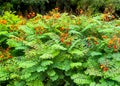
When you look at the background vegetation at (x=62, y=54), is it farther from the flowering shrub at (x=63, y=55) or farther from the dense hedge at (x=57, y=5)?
the dense hedge at (x=57, y=5)

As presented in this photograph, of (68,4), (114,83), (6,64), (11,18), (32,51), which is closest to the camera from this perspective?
(114,83)

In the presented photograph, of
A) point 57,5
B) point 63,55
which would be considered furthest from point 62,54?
point 57,5

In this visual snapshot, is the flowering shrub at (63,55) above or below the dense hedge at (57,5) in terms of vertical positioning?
above

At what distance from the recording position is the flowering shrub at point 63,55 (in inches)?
203

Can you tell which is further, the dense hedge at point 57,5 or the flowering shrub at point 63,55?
the dense hedge at point 57,5

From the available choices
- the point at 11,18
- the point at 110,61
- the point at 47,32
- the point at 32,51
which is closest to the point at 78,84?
the point at 110,61

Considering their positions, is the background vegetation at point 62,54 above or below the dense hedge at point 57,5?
above

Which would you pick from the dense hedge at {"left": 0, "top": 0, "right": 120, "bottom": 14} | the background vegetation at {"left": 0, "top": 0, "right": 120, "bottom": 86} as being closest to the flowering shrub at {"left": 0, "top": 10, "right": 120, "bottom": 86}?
the background vegetation at {"left": 0, "top": 0, "right": 120, "bottom": 86}

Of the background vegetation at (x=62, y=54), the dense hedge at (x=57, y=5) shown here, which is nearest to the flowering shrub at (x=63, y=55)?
the background vegetation at (x=62, y=54)

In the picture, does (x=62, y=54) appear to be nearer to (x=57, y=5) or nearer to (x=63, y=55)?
(x=63, y=55)

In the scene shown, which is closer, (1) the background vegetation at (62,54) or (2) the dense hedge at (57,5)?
(1) the background vegetation at (62,54)

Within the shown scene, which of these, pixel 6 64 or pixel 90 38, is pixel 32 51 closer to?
pixel 6 64

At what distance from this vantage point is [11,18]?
23.2ft

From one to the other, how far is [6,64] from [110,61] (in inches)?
75.4
